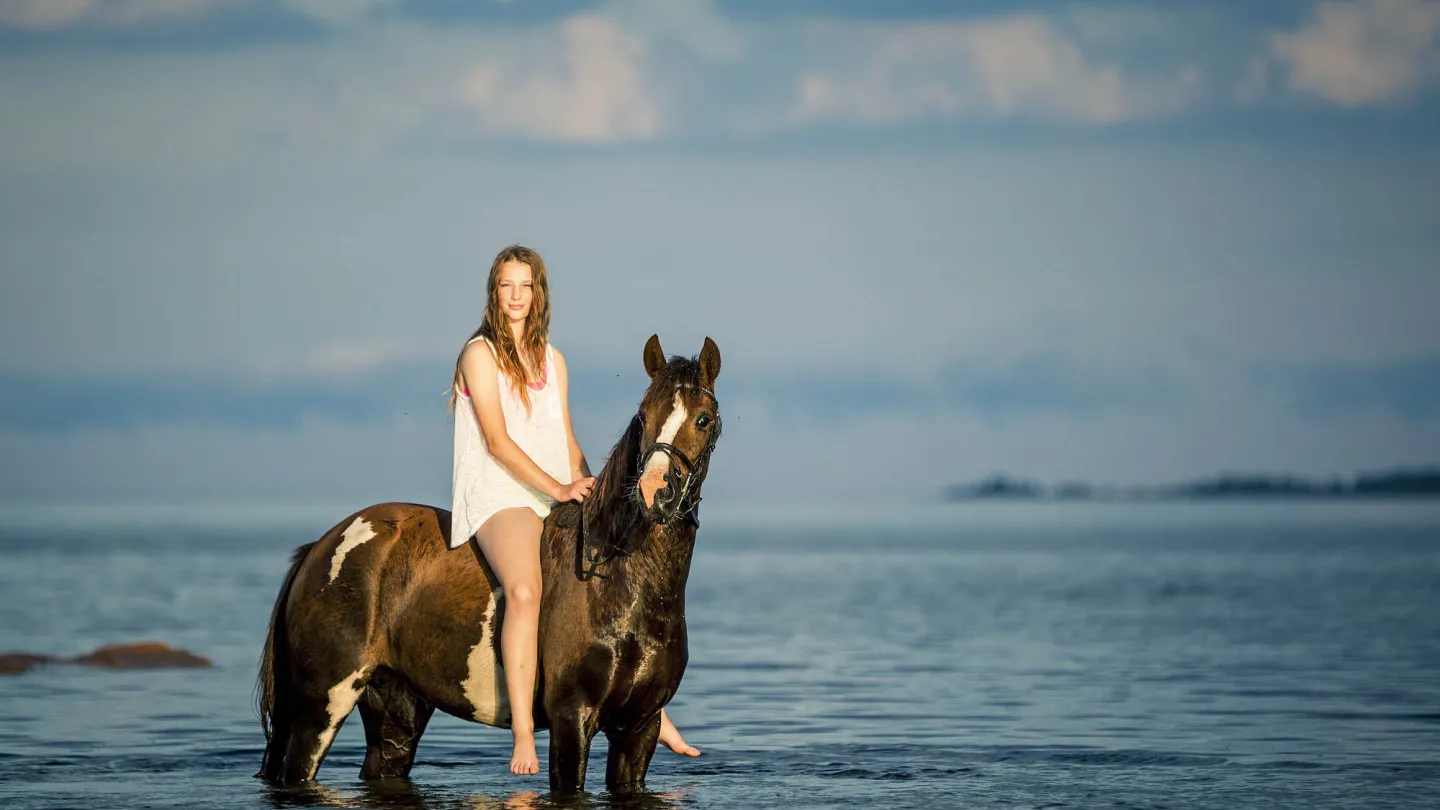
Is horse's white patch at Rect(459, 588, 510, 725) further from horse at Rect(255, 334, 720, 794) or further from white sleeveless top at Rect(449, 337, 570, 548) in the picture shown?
white sleeveless top at Rect(449, 337, 570, 548)

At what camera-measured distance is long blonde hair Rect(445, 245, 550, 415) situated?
29.0 ft

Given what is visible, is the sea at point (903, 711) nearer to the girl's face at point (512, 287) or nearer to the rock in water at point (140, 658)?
the rock in water at point (140, 658)

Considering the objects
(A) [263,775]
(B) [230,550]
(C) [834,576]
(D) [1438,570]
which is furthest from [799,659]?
(B) [230,550]

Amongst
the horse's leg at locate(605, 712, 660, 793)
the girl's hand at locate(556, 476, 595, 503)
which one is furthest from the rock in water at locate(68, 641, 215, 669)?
the girl's hand at locate(556, 476, 595, 503)

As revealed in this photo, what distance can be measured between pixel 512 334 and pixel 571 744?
211 centimetres

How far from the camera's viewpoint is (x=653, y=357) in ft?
27.7

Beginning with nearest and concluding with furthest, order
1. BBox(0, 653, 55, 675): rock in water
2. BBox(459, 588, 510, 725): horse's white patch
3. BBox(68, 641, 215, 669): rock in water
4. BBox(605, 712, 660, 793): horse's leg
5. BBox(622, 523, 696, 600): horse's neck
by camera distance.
Answer: BBox(622, 523, 696, 600): horse's neck < BBox(459, 588, 510, 725): horse's white patch < BBox(605, 712, 660, 793): horse's leg < BBox(0, 653, 55, 675): rock in water < BBox(68, 641, 215, 669): rock in water

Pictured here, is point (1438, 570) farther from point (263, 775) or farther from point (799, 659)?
point (263, 775)

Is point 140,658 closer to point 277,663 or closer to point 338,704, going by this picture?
point 277,663

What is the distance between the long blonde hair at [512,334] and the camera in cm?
884

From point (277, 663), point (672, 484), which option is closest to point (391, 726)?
point (277, 663)

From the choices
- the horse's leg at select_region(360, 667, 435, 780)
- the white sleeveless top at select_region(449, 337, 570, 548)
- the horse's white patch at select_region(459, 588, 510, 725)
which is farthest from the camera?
the horse's leg at select_region(360, 667, 435, 780)

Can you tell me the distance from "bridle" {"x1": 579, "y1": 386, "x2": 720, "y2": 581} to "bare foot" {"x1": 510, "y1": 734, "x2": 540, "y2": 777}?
844mm

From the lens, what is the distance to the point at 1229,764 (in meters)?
12.0
